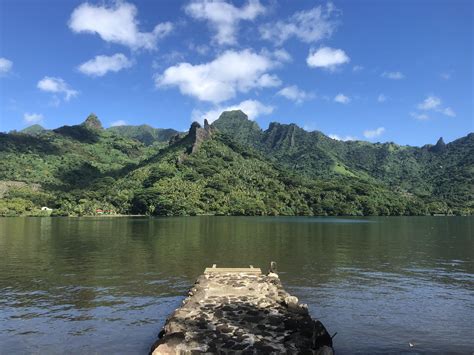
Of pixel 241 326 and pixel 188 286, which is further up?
pixel 241 326

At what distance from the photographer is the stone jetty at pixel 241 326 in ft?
53.1

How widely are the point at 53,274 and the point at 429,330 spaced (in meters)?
31.8

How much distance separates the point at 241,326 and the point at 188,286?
15062 mm

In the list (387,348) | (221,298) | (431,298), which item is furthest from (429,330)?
(221,298)

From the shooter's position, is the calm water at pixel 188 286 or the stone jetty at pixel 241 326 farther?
the calm water at pixel 188 286

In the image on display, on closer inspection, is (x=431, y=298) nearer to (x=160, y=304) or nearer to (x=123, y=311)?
(x=160, y=304)

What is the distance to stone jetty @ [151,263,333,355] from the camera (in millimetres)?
16188

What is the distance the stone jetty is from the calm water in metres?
2.10

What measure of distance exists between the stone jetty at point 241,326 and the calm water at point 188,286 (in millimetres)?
2099

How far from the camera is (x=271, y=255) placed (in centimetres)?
5247

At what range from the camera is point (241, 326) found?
18594mm

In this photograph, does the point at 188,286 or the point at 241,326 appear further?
the point at 188,286

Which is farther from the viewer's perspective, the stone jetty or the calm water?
the calm water

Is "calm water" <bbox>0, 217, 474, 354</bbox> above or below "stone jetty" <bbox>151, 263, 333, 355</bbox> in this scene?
below
